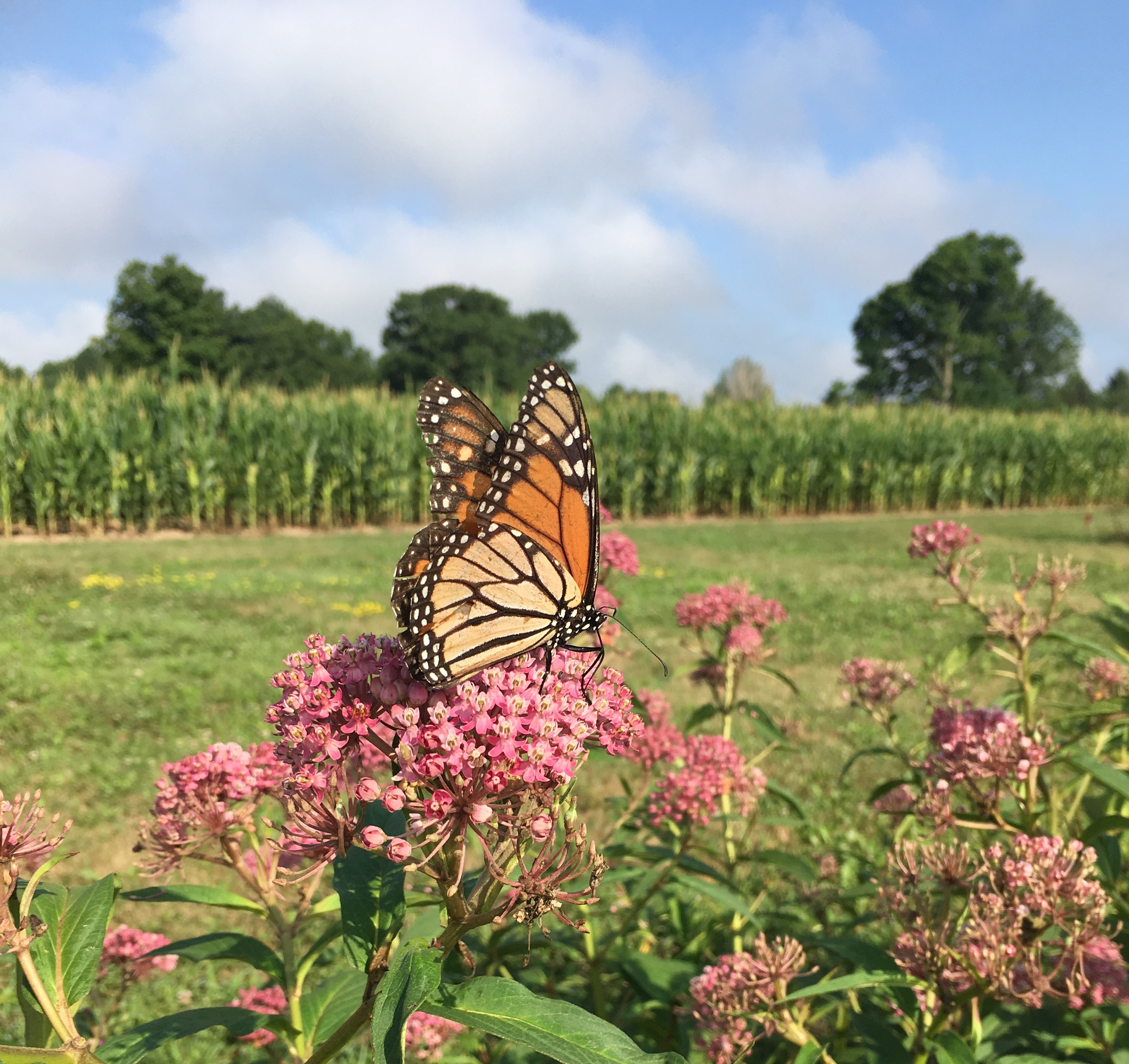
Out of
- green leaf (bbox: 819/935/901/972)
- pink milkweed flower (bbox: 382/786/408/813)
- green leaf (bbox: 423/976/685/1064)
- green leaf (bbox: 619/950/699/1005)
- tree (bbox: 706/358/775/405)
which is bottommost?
green leaf (bbox: 619/950/699/1005)

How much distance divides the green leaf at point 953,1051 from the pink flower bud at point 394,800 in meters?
1.12

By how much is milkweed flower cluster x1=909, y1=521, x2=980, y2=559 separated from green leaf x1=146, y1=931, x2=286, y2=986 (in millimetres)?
2364

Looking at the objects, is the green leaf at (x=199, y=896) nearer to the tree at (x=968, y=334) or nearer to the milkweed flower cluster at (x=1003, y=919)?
the milkweed flower cluster at (x=1003, y=919)

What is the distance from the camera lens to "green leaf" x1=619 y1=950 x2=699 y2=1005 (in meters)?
2.31

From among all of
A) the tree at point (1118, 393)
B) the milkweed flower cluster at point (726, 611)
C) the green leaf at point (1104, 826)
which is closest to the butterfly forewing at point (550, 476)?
the green leaf at point (1104, 826)

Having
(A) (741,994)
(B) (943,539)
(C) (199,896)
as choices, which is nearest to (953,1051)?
(A) (741,994)

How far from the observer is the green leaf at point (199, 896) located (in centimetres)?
156

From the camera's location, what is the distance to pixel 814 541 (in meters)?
16.5

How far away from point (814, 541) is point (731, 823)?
1386 centimetres

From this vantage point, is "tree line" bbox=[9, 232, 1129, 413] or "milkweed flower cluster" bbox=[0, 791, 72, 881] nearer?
"milkweed flower cluster" bbox=[0, 791, 72, 881]

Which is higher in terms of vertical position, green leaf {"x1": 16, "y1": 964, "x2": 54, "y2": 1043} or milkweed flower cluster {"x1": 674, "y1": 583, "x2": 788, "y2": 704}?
milkweed flower cluster {"x1": 674, "y1": 583, "x2": 788, "y2": 704}

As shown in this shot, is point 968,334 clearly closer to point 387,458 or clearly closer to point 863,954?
point 387,458

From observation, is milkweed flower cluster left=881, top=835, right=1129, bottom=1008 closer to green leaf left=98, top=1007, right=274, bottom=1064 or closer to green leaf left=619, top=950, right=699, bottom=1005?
green leaf left=619, top=950, right=699, bottom=1005

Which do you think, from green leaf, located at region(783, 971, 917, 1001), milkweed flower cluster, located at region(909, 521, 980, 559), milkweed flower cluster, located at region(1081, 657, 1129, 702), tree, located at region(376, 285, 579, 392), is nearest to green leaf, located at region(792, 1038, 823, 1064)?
green leaf, located at region(783, 971, 917, 1001)
